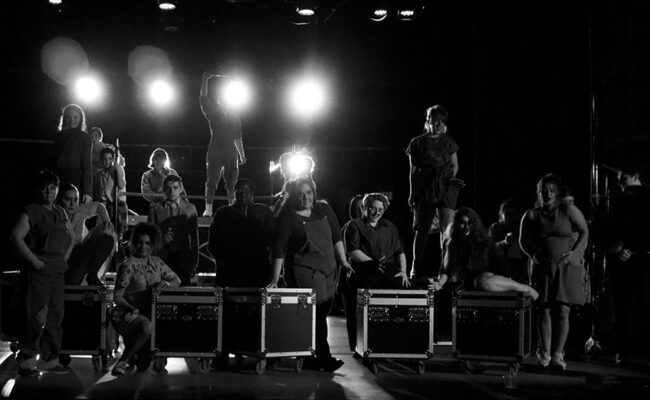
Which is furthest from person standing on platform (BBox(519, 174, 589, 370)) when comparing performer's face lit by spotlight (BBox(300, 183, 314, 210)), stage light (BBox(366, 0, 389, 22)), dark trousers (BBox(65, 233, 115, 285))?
stage light (BBox(366, 0, 389, 22))

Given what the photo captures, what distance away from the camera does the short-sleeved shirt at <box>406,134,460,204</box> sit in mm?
10391

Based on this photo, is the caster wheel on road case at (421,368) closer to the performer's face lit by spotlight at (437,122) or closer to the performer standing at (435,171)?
the performer standing at (435,171)

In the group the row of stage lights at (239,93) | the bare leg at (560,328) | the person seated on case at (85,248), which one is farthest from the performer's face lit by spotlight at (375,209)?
the row of stage lights at (239,93)

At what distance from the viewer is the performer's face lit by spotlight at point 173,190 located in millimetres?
9133

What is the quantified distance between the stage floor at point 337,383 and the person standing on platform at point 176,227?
98cm

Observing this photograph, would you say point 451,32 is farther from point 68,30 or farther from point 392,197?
point 68,30

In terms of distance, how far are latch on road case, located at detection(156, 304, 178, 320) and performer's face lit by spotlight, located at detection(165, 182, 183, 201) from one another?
129cm

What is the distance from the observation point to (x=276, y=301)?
8.30 m

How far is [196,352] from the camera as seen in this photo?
327 inches

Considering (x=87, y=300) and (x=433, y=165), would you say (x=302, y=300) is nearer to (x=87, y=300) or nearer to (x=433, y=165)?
(x=87, y=300)

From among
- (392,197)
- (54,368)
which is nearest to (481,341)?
(54,368)

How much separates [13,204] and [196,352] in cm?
900

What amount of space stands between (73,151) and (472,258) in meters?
→ 4.54

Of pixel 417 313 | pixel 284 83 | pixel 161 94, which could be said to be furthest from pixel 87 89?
pixel 417 313
